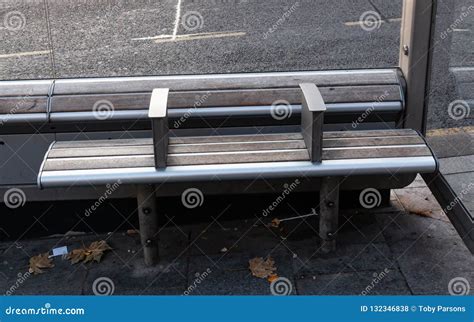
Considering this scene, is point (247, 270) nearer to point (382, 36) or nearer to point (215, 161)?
point (215, 161)

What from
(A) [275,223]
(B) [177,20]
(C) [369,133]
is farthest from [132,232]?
(C) [369,133]

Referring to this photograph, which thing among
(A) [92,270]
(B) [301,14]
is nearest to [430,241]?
(B) [301,14]

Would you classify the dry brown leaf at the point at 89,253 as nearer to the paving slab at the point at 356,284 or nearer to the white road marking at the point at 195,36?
the paving slab at the point at 356,284

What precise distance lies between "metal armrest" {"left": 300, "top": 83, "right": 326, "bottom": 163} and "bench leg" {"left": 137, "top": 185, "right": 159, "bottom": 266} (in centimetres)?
86

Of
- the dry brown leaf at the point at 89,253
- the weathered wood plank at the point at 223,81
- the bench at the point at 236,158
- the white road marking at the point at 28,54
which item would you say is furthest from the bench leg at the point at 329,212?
the white road marking at the point at 28,54

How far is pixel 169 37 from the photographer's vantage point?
13.3ft

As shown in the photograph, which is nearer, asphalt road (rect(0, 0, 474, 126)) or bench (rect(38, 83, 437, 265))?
bench (rect(38, 83, 437, 265))

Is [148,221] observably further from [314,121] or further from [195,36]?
[195,36]

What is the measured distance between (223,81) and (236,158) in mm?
603

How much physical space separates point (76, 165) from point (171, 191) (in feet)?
1.99

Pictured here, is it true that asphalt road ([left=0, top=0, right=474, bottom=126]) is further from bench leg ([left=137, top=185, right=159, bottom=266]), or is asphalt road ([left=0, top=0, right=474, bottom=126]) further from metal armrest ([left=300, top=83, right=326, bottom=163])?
bench leg ([left=137, top=185, right=159, bottom=266])

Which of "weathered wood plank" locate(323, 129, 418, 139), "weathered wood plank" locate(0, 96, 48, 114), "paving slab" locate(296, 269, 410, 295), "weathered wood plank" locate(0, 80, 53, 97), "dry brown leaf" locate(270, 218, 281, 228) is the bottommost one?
"dry brown leaf" locate(270, 218, 281, 228)

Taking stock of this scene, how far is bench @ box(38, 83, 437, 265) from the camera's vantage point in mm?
3182

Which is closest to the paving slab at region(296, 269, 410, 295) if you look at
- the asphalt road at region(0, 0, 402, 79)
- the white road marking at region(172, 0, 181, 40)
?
the asphalt road at region(0, 0, 402, 79)
